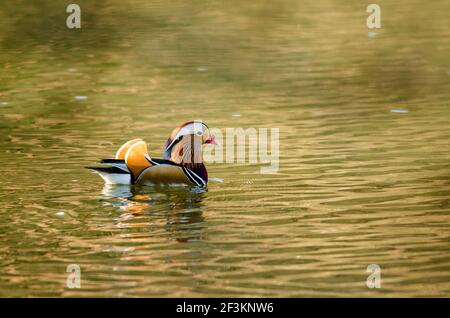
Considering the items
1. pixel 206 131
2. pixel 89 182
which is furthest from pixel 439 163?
pixel 89 182

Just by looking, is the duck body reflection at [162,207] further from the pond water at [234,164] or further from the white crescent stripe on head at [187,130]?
the white crescent stripe on head at [187,130]

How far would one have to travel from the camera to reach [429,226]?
894cm

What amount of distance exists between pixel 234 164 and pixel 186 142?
80cm

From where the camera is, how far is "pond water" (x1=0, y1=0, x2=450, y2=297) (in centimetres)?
800

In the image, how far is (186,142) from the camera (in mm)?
10383

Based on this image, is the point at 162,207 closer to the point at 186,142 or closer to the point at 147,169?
the point at 147,169

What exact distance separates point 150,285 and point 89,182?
2.82 m

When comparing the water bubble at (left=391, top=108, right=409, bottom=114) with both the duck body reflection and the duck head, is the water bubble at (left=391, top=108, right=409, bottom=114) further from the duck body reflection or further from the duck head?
the duck body reflection

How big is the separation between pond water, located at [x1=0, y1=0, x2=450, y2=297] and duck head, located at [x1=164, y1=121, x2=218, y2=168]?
0.32 meters

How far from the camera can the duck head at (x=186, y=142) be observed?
407 inches

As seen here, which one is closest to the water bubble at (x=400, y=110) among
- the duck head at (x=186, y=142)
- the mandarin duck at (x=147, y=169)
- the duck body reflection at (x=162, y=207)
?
the duck head at (x=186, y=142)

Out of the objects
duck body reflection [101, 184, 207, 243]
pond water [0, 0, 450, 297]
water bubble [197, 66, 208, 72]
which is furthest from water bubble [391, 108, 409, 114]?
duck body reflection [101, 184, 207, 243]

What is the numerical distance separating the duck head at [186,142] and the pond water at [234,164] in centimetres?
32
